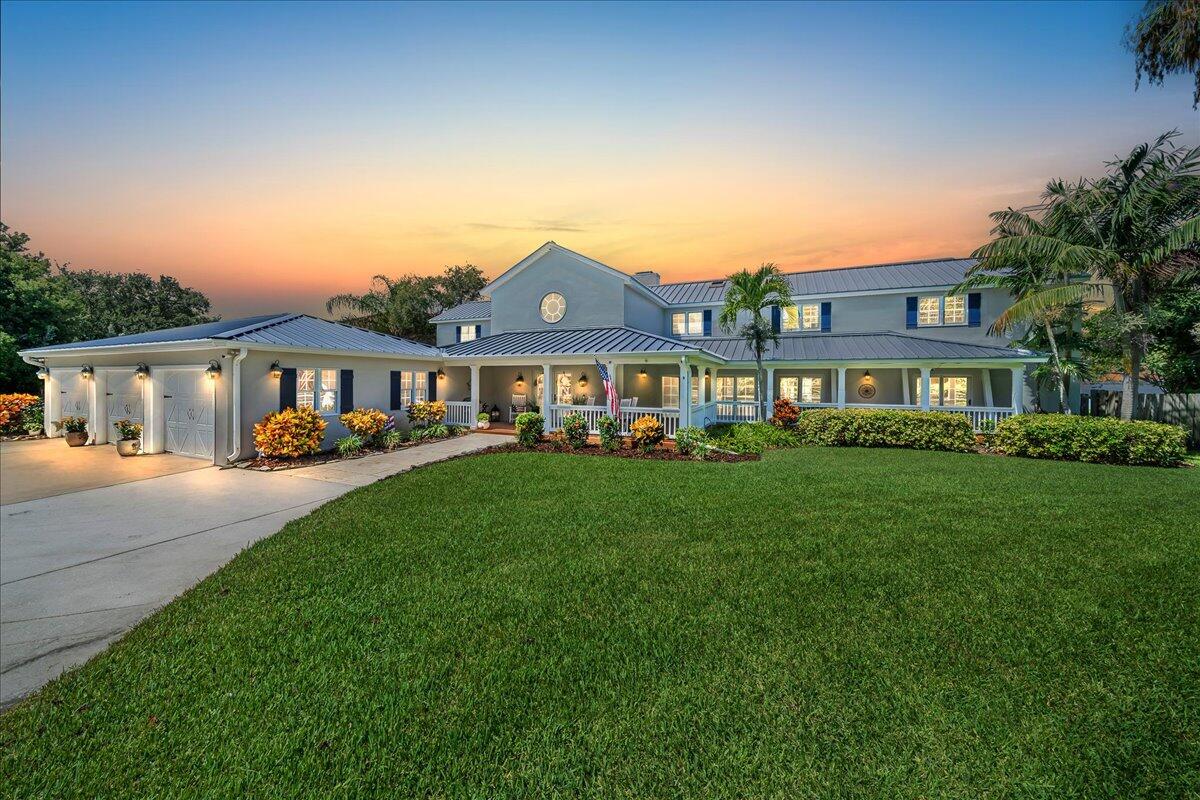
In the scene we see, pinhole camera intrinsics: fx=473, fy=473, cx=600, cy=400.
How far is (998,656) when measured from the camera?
3605 mm

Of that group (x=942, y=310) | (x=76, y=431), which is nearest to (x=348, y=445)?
(x=76, y=431)

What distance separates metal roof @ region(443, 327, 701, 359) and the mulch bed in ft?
Result: 11.1

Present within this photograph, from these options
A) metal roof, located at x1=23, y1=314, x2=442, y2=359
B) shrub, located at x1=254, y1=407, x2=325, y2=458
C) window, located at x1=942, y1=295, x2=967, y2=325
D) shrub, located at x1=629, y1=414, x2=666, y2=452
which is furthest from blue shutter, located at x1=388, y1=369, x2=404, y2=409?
window, located at x1=942, y1=295, x2=967, y2=325

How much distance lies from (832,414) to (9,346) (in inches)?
1197

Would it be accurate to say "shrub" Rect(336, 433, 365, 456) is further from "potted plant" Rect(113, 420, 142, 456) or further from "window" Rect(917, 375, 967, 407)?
"window" Rect(917, 375, 967, 407)

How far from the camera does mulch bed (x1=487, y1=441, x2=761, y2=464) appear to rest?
12.6 m

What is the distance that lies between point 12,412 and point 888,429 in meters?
29.9

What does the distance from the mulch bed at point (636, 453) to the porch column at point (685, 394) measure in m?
2.00

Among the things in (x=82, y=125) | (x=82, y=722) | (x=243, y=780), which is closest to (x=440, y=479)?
(x=82, y=722)

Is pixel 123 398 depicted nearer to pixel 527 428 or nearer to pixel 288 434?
pixel 288 434

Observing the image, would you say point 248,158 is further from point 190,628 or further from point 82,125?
point 190,628

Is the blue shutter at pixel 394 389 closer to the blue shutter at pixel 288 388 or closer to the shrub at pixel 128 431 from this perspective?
the blue shutter at pixel 288 388

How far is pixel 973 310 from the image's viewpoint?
63.9 feet

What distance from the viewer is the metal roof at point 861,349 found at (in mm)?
17328
